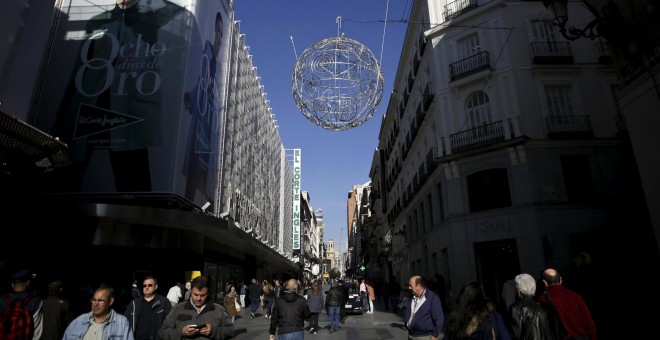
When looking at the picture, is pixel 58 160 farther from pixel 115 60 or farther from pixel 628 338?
pixel 628 338

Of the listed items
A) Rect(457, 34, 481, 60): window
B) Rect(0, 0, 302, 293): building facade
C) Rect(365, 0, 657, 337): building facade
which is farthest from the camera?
Rect(457, 34, 481, 60): window

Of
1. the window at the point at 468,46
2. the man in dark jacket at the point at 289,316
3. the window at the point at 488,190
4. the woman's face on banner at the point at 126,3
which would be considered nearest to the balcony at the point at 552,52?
the window at the point at 468,46

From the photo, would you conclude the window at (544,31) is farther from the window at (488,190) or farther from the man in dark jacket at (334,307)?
the man in dark jacket at (334,307)

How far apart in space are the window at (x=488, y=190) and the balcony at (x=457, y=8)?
7915 mm

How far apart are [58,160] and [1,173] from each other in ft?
7.39

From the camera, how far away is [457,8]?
19844 millimetres

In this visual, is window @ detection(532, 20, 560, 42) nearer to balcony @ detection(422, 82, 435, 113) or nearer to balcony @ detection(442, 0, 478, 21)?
balcony @ detection(442, 0, 478, 21)

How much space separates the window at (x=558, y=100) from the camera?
1712 cm

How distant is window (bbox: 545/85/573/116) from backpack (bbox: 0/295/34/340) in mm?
18438

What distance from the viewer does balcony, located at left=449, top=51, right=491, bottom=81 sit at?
58.8ft

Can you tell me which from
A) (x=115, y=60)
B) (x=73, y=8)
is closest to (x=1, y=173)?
(x=115, y=60)

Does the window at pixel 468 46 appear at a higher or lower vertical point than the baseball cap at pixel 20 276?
higher

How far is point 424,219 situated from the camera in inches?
960

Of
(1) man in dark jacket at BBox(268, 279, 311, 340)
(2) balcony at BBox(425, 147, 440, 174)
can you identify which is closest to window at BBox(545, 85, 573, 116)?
(2) balcony at BBox(425, 147, 440, 174)
